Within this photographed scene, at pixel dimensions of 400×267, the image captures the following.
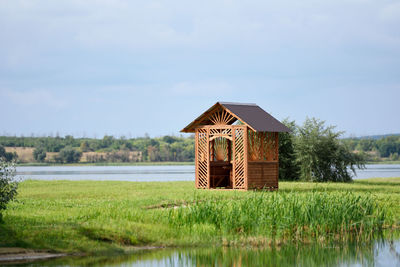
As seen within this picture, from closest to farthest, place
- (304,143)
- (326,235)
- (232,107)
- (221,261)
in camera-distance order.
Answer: (221,261), (326,235), (232,107), (304,143)

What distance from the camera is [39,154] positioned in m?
110

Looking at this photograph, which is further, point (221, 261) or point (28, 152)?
point (28, 152)

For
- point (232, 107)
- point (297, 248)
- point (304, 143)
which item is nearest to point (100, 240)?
point (297, 248)

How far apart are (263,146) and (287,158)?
12.5 metres

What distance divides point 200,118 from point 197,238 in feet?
50.8

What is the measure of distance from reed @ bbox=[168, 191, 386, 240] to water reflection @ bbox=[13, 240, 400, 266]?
0.83 m

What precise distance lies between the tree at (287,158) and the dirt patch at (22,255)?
1149 inches

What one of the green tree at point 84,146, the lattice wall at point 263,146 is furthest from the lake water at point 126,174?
the green tree at point 84,146

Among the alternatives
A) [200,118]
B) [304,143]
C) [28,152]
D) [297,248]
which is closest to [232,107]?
[200,118]

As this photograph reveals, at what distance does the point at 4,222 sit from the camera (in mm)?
15508

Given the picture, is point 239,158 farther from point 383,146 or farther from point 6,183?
point 383,146

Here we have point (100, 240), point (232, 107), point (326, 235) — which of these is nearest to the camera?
point (100, 240)

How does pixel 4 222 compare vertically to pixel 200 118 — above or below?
below

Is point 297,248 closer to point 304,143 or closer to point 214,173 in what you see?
point 214,173
